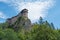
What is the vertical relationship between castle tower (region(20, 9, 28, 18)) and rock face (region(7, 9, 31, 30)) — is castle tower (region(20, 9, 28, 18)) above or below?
above

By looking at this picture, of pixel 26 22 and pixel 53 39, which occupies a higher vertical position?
pixel 26 22

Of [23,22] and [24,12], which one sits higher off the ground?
[24,12]

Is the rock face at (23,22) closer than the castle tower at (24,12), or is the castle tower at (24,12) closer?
the rock face at (23,22)

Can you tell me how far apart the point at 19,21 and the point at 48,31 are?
75.3 meters

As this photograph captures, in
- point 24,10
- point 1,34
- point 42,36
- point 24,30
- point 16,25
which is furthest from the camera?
point 24,10

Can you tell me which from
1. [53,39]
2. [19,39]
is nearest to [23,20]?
[19,39]

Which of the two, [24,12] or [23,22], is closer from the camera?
[23,22]

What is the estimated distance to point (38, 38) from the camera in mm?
59906

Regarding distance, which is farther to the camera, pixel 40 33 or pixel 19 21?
pixel 19 21

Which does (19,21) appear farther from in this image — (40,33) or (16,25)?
(40,33)

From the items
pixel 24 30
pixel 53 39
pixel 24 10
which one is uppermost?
pixel 24 10

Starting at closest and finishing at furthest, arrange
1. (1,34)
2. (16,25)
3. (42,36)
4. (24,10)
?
(42,36) < (1,34) < (16,25) < (24,10)

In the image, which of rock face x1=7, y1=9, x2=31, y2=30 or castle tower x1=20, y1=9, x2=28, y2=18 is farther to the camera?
castle tower x1=20, y1=9, x2=28, y2=18

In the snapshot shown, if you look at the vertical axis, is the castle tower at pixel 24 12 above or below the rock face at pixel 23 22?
above
